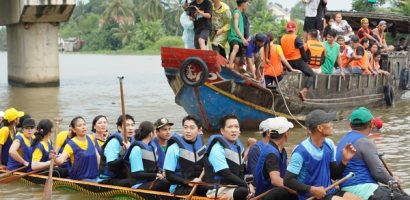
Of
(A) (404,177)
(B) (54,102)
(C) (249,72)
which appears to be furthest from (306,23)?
(B) (54,102)

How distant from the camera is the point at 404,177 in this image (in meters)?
10.8

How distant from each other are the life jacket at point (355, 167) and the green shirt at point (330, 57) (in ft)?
29.2

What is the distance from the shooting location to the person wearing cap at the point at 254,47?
545 inches

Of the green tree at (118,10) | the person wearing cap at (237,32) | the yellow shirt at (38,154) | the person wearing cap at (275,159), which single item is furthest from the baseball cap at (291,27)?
the green tree at (118,10)

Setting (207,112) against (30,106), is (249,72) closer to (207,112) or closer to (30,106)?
(207,112)

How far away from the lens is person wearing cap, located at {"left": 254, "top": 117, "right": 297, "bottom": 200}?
22.6 feet

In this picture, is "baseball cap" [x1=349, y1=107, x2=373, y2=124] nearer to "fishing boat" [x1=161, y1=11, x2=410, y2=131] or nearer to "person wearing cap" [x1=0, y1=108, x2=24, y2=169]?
"person wearing cap" [x1=0, y1=108, x2=24, y2=169]

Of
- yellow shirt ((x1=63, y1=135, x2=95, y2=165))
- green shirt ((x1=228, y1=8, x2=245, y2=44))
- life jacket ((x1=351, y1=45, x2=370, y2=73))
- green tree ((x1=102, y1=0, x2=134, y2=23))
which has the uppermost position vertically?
green tree ((x1=102, y1=0, x2=134, y2=23))

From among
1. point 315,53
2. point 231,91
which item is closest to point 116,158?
point 231,91

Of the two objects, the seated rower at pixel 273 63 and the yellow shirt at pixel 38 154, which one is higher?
the seated rower at pixel 273 63

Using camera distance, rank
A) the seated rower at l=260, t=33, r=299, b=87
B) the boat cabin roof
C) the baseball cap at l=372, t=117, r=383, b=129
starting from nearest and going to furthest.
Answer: the baseball cap at l=372, t=117, r=383, b=129 < the seated rower at l=260, t=33, r=299, b=87 < the boat cabin roof

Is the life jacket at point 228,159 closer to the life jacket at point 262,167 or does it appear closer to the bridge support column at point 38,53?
the life jacket at point 262,167

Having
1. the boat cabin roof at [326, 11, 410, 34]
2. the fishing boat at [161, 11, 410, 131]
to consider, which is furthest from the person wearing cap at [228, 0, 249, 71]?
the boat cabin roof at [326, 11, 410, 34]

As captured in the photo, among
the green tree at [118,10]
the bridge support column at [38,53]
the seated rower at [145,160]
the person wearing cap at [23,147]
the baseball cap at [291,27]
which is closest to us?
the seated rower at [145,160]
